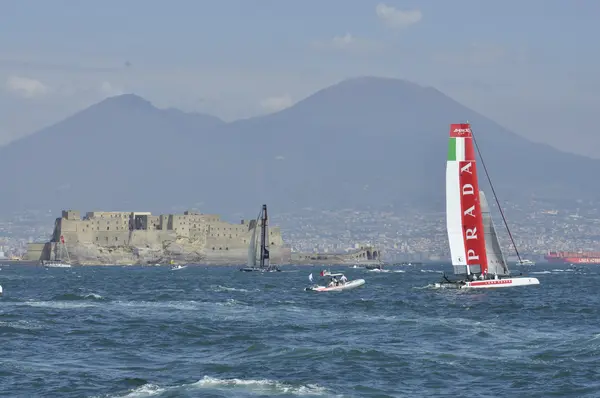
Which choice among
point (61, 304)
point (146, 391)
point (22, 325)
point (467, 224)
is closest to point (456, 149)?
point (467, 224)

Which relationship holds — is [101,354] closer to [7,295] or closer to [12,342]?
[12,342]

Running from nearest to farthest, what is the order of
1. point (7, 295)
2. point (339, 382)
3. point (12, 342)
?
1. point (339, 382)
2. point (12, 342)
3. point (7, 295)

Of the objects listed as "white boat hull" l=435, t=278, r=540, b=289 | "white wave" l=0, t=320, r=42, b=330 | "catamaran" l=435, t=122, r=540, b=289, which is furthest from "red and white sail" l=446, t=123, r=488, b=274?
"white wave" l=0, t=320, r=42, b=330

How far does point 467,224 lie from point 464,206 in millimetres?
1352

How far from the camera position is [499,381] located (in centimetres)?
3762

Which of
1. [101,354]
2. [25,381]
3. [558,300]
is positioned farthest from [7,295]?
[25,381]

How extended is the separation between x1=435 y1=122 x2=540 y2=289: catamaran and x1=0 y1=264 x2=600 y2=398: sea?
43.6ft

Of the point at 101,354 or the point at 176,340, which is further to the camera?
the point at 176,340

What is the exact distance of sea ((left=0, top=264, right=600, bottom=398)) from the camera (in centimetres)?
3644

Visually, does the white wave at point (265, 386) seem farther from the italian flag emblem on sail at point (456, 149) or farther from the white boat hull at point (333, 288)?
the white boat hull at point (333, 288)

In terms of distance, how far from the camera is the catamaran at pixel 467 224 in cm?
8569

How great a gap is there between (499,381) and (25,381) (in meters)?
13.5

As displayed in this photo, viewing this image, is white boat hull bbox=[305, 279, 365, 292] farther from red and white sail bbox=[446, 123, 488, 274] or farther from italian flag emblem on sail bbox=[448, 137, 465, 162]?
italian flag emblem on sail bbox=[448, 137, 465, 162]

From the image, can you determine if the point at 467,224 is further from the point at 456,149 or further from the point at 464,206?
the point at 456,149
